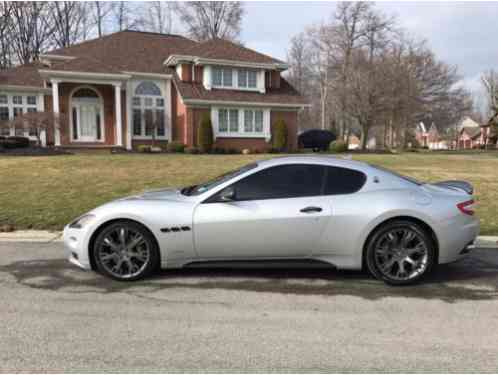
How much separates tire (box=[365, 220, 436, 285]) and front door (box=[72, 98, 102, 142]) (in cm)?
2388

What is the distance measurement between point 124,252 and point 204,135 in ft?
64.9

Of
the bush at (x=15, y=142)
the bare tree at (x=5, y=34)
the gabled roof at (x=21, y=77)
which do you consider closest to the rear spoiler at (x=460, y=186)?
the bush at (x=15, y=142)

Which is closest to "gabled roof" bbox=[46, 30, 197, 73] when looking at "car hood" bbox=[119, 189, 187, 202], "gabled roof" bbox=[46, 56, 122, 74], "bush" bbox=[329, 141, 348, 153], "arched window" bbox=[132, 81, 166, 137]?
"gabled roof" bbox=[46, 56, 122, 74]

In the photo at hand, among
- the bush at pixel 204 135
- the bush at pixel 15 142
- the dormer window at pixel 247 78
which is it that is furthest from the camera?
the dormer window at pixel 247 78

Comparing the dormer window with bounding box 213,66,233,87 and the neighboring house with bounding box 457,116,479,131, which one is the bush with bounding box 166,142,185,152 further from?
the neighboring house with bounding box 457,116,479,131

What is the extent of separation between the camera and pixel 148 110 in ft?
86.5

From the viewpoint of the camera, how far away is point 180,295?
4328mm

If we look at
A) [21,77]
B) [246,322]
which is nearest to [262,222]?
[246,322]

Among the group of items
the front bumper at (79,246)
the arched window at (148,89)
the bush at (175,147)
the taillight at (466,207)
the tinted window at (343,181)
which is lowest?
the front bumper at (79,246)

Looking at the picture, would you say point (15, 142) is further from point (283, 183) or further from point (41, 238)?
point (283, 183)

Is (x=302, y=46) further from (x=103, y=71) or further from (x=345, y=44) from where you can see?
(x=103, y=71)

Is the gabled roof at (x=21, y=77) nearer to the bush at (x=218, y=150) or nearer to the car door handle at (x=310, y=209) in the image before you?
the bush at (x=218, y=150)

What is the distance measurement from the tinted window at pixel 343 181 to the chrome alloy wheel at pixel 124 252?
224 centimetres

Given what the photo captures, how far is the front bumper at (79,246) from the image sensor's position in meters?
4.78
